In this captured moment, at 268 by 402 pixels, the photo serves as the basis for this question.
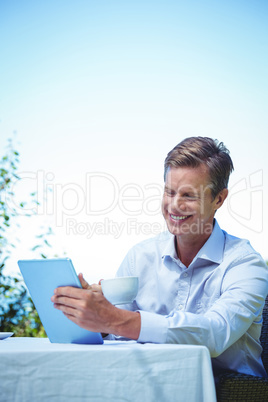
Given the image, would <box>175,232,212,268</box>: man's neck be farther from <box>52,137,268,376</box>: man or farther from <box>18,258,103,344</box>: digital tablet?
<box>18,258,103,344</box>: digital tablet

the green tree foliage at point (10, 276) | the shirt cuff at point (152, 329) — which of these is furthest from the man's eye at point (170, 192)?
the green tree foliage at point (10, 276)

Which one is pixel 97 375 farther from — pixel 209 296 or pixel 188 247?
pixel 188 247

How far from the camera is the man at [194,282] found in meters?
1.17

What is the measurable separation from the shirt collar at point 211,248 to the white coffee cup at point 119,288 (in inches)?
20.5

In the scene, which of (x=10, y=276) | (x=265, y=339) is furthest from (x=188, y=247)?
(x=10, y=276)

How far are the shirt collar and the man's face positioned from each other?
0.06 metres

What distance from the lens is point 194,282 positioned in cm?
175

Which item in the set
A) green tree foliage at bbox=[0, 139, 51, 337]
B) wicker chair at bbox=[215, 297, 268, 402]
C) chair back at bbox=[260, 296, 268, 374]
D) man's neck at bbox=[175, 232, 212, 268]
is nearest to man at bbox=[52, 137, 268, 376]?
man's neck at bbox=[175, 232, 212, 268]

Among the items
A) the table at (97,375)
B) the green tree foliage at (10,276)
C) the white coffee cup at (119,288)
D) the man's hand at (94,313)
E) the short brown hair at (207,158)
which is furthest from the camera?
the green tree foliage at (10,276)

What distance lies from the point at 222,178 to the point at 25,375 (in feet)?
4.05

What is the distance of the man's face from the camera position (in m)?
1.84

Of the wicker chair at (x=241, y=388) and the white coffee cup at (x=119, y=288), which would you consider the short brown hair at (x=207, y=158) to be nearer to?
the white coffee cup at (x=119, y=288)

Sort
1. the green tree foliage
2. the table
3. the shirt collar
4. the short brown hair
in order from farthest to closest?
the green tree foliage → the short brown hair → the shirt collar → the table

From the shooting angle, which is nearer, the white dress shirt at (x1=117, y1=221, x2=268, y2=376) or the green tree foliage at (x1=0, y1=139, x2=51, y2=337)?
the white dress shirt at (x1=117, y1=221, x2=268, y2=376)
